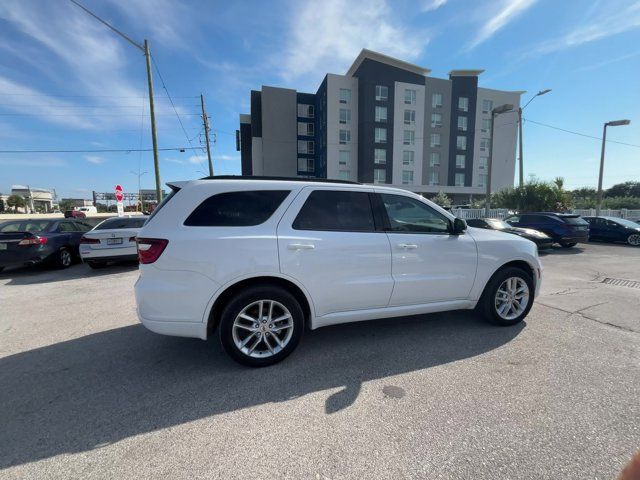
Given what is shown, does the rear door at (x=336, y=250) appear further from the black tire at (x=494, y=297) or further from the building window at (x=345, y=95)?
the building window at (x=345, y=95)

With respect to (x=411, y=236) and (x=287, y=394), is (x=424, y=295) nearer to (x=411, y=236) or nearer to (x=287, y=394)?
(x=411, y=236)

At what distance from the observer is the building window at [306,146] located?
45.6 m

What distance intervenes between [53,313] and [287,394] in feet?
15.2

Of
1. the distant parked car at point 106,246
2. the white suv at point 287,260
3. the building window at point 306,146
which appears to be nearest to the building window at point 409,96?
the building window at point 306,146

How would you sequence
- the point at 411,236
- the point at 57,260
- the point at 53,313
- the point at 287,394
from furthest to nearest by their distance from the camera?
the point at 57,260 < the point at 53,313 < the point at 411,236 < the point at 287,394

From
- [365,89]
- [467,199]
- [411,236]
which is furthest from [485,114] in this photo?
[411,236]

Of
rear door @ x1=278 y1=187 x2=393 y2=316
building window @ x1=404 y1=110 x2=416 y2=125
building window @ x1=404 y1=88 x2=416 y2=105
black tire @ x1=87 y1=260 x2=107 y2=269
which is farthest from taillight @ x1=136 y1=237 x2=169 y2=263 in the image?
building window @ x1=404 y1=88 x2=416 y2=105

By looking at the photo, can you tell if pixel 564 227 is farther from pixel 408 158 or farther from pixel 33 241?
pixel 408 158

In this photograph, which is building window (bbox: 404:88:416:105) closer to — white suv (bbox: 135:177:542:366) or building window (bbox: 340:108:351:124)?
building window (bbox: 340:108:351:124)

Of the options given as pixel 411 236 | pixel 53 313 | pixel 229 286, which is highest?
pixel 411 236

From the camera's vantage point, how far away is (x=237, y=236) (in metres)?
2.87

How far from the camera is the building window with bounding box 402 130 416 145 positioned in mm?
42197

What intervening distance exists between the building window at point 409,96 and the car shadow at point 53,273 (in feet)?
137

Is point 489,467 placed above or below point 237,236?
below
